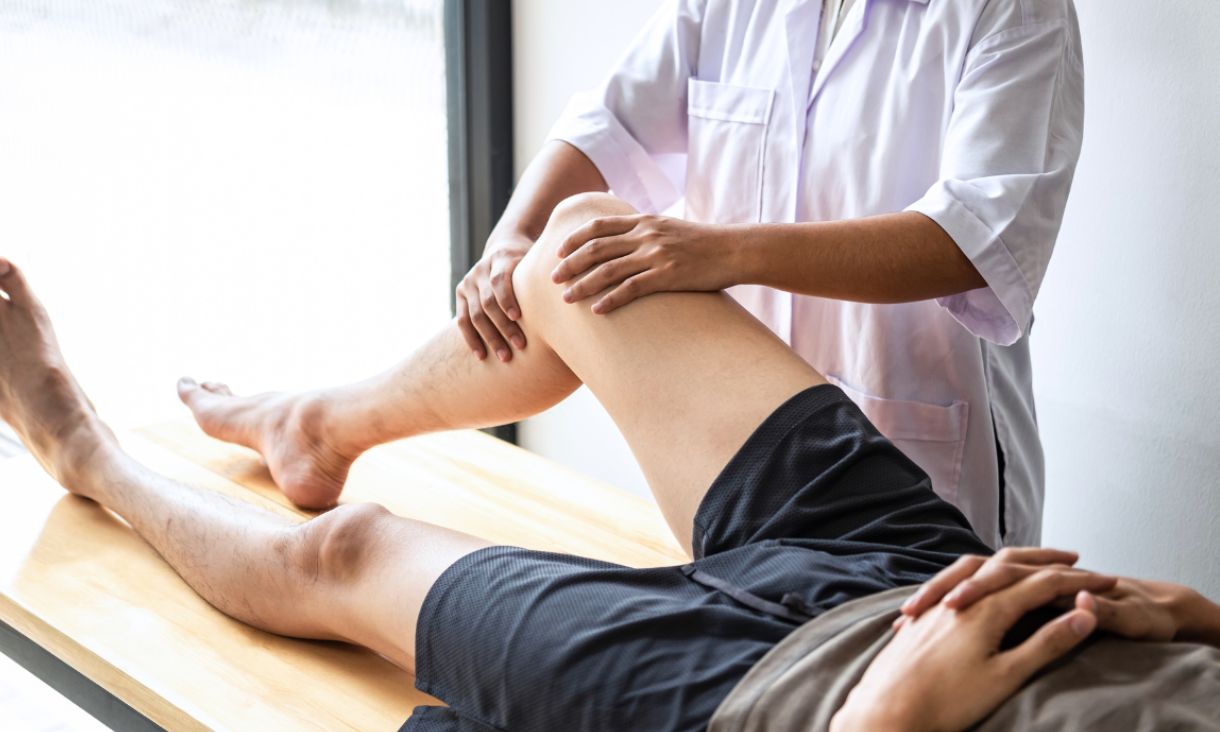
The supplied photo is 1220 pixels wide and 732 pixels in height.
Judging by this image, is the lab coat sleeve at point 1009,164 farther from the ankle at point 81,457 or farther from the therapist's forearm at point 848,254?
the ankle at point 81,457

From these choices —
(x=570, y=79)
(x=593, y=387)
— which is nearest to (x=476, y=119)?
(x=570, y=79)

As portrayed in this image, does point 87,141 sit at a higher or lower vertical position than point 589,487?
higher

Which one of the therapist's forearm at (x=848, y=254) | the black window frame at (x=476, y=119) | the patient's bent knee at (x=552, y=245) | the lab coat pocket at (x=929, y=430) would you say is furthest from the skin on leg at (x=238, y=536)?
the black window frame at (x=476, y=119)

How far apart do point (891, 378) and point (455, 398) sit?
579 millimetres

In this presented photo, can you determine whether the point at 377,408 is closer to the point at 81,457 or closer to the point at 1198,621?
the point at 81,457

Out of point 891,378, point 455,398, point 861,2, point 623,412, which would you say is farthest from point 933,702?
point 861,2

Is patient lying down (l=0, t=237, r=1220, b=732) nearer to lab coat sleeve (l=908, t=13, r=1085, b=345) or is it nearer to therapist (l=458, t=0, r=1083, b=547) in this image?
therapist (l=458, t=0, r=1083, b=547)

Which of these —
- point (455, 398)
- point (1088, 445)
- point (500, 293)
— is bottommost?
point (1088, 445)

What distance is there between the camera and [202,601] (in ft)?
5.11

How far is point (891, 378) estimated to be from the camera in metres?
1.64

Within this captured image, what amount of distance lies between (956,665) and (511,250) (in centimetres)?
87

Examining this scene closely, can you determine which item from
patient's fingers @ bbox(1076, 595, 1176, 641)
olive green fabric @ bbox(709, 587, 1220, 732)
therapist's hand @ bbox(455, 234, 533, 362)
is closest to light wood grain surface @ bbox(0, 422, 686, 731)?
therapist's hand @ bbox(455, 234, 533, 362)

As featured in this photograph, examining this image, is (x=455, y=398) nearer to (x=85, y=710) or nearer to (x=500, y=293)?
(x=500, y=293)

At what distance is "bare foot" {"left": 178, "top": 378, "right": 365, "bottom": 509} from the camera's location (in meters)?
1.82
